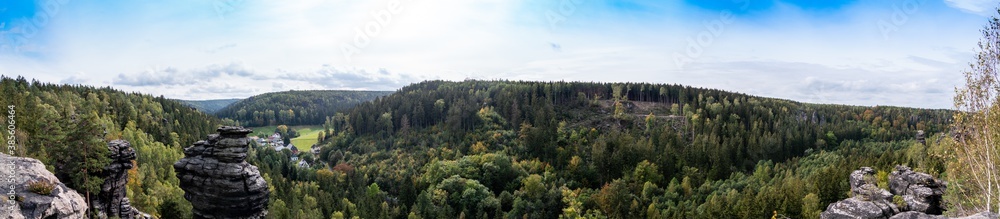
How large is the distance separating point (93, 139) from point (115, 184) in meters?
4.46

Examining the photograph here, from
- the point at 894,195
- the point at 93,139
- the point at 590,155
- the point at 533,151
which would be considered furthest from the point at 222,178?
the point at 590,155

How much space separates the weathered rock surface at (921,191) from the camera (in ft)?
110

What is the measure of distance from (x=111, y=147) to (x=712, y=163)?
4029 inches

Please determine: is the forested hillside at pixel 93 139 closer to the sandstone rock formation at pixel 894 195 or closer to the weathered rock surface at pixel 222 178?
the weathered rock surface at pixel 222 178

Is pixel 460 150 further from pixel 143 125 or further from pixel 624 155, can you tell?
pixel 143 125

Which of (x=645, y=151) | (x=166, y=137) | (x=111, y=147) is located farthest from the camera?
(x=645, y=151)

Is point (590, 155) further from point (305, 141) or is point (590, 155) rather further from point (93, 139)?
point (305, 141)

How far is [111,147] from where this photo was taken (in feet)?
110

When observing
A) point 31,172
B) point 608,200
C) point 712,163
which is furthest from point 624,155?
point 31,172

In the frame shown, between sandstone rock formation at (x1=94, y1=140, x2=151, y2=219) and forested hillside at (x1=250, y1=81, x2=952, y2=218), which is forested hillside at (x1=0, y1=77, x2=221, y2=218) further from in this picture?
forested hillside at (x1=250, y1=81, x2=952, y2=218)

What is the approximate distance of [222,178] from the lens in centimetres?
2730

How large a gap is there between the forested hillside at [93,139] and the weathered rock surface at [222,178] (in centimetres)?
939

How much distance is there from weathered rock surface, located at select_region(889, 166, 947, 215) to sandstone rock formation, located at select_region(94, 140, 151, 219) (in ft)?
189

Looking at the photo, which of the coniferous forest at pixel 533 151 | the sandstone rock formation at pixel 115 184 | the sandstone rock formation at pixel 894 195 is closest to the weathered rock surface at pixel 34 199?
the coniferous forest at pixel 533 151
